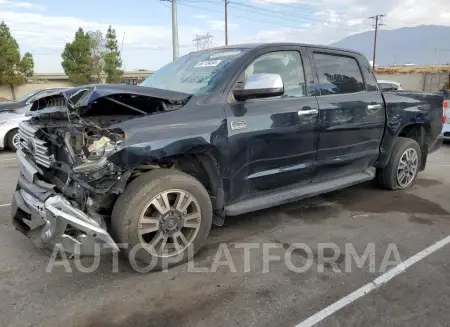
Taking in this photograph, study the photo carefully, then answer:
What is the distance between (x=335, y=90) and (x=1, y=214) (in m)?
4.10

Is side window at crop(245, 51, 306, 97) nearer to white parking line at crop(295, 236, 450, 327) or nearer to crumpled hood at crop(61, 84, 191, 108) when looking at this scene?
crumpled hood at crop(61, 84, 191, 108)

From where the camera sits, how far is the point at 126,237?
3.16 metres

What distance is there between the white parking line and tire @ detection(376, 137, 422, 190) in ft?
5.13

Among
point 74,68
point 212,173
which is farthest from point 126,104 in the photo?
point 74,68

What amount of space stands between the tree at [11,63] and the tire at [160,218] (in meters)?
34.1

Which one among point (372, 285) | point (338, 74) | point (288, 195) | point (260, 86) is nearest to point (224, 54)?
point (260, 86)

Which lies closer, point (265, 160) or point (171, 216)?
point (171, 216)

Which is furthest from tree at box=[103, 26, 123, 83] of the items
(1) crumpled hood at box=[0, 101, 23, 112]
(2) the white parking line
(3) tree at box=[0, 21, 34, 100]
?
(2) the white parking line

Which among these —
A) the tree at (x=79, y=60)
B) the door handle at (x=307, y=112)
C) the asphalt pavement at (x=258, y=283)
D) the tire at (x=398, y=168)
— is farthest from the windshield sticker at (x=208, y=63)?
the tree at (x=79, y=60)

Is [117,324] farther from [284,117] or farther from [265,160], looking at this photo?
[284,117]

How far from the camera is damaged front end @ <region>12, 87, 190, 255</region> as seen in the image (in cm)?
302

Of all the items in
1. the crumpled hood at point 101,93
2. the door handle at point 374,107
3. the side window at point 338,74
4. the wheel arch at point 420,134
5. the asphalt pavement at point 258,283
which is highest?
the side window at point 338,74

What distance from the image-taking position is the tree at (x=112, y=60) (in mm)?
36656

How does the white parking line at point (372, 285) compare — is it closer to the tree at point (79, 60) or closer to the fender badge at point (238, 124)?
the fender badge at point (238, 124)
